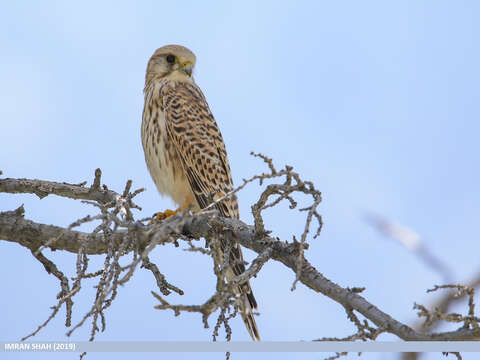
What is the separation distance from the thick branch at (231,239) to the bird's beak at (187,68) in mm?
2212

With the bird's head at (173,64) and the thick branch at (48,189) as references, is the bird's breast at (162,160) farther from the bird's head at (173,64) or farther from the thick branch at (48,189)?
the thick branch at (48,189)

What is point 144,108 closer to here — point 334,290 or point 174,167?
point 174,167

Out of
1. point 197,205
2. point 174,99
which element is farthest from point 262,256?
point 174,99

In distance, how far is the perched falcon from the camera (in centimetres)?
467

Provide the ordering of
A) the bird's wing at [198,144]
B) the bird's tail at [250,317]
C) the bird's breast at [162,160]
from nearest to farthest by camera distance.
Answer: the bird's tail at [250,317], the bird's wing at [198,144], the bird's breast at [162,160]

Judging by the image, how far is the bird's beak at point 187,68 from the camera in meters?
5.64

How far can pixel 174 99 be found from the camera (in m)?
5.20

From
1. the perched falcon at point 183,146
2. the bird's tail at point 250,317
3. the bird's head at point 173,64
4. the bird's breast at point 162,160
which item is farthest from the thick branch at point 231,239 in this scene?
the bird's head at point 173,64

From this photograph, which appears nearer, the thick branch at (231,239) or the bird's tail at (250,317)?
the thick branch at (231,239)

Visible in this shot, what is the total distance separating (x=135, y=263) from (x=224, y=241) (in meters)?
1.11

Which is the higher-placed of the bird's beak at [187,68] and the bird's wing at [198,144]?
the bird's beak at [187,68]

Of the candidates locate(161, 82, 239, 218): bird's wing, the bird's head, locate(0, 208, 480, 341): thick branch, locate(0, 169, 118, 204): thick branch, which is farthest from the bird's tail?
the bird's head

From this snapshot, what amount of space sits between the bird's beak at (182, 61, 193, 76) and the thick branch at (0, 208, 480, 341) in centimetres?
221

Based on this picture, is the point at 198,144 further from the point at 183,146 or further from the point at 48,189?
the point at 48,189
